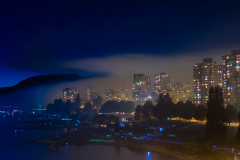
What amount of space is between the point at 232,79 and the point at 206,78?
1158 cm

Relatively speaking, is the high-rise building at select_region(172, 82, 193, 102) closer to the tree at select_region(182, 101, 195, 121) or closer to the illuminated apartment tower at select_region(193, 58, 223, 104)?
the illuminated apartment tower at select_region(193, 58, 223, 104)

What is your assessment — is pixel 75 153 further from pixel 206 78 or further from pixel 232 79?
Answer: pixel 206 78

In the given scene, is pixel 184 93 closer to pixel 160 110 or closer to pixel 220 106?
pixel 160 110

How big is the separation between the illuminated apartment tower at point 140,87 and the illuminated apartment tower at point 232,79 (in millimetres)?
44037

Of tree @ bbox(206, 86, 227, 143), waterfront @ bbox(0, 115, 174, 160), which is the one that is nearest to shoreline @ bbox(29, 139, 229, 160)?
waterfront @ bbox(0, 115, 174, 160)

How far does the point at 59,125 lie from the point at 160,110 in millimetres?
23146

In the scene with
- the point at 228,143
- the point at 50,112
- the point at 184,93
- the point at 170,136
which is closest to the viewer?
the point at 228,143

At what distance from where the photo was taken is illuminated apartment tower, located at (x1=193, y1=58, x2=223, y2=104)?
183 ft

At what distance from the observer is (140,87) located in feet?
312

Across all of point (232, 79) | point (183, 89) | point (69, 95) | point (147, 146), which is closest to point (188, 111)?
point (147, 146)

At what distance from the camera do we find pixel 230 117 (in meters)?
26.7

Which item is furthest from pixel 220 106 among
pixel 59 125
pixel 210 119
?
pixel 59 125

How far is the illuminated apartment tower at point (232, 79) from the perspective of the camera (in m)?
44.2

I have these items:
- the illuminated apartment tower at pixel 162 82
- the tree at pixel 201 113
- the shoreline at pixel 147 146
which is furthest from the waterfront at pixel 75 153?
the illuminated apartment tower at pixel 162 82
